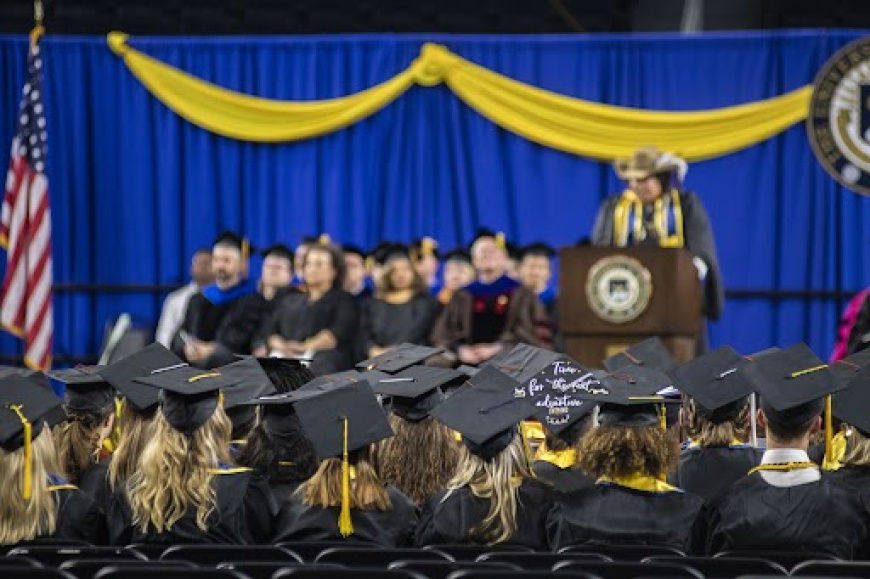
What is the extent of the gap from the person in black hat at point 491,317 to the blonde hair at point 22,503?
21.4 ft

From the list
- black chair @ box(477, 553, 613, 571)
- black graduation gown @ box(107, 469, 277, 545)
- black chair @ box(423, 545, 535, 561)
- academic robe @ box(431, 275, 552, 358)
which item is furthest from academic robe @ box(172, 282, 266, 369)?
black chair @ box(477, 553, 613, 571)

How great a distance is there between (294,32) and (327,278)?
190 inches

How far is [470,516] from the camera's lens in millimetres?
5000

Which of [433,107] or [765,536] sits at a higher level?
[433,107]

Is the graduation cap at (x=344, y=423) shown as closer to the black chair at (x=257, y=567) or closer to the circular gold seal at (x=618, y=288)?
the black chair at (x=257, y=567)

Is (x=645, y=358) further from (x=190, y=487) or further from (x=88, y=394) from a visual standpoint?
(x=190, y=487)

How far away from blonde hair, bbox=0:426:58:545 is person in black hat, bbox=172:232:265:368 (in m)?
6.49

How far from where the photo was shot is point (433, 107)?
14289mm

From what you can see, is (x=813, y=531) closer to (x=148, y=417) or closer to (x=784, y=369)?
(x=784, y=369)

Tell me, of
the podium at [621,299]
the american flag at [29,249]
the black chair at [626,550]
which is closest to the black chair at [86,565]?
the black chair at [626,550]

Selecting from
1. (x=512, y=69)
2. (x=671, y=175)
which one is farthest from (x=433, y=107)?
(x=671, y=175)

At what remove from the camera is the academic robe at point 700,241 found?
10641mm

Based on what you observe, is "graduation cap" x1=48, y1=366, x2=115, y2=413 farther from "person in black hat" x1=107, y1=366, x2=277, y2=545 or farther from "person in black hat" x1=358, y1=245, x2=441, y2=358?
"person in black hat" x1=358, y1=245, x2=441, y2=358

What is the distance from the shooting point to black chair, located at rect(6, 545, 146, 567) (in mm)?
4422
